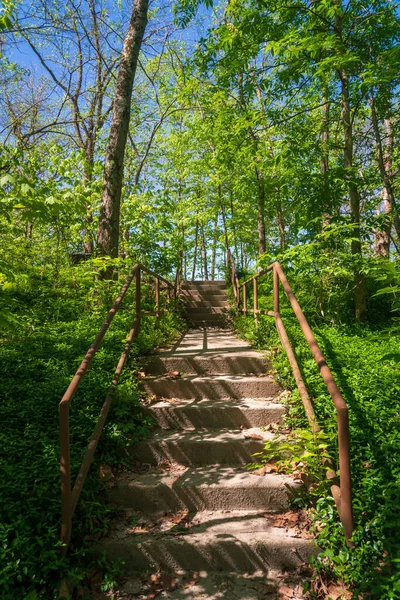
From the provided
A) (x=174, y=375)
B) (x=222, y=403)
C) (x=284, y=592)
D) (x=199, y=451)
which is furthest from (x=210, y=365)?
(x=284, y=592)

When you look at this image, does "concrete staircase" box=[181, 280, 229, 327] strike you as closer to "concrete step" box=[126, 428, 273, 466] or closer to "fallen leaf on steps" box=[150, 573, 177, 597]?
"concrete step" box=[126, 428, 273, 466]

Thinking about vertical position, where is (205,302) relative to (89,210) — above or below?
below

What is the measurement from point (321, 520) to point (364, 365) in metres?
1.85

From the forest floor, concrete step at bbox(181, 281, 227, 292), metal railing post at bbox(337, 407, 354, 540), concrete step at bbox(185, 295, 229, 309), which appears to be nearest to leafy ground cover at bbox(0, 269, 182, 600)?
the forest floor

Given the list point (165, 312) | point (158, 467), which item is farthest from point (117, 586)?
point (165, 312)

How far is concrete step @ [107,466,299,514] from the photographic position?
104 inches

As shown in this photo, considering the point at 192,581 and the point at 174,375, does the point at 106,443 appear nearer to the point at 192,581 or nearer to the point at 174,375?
the point at 192,581

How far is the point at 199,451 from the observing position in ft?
10.0

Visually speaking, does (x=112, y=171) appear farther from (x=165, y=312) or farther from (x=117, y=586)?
(x=117, y=586)

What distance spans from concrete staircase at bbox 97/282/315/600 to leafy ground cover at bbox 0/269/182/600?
0.69 ft

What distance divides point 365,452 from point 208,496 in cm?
118

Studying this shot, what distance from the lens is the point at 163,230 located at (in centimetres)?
780

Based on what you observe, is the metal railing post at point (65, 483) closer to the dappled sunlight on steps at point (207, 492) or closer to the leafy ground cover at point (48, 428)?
the leafy ground cover at point (48, 428)

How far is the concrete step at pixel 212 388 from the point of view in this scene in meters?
3.79
